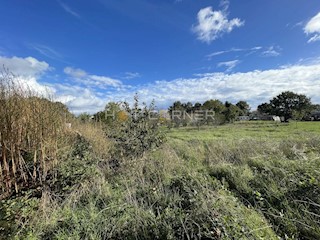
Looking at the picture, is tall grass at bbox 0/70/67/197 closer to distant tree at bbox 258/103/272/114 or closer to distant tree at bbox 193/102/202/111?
distant tree at bbox 193/102/202/111

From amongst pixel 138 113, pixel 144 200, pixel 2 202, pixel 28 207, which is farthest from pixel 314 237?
pixel 138 113

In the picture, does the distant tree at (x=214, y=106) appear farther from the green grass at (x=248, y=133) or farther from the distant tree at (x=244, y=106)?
the distant tree at (x=244, y=106)

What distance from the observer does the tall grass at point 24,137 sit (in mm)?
3793

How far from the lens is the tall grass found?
3.79 metres

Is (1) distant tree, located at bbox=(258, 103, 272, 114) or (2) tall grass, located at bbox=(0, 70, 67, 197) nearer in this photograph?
(2) tall grass, located at bbox=(0, 70, 67, 197)

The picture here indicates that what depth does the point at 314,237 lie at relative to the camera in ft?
9.05

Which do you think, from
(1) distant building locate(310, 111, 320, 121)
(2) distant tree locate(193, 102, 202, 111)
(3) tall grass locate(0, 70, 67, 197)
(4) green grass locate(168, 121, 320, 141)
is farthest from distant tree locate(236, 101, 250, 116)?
(3) tall grass locate(0, 70, 67, 197)

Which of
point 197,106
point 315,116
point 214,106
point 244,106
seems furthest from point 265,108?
point 214,106

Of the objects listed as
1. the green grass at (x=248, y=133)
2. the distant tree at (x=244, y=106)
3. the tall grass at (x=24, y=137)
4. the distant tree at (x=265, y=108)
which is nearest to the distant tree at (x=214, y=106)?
the distant tree at (x=265, y=108)

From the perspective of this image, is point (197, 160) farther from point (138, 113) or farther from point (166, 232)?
point (166, 232)

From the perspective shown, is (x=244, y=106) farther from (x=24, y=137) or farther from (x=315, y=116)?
(x=24, y=137)

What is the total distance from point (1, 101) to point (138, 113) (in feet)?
14.1

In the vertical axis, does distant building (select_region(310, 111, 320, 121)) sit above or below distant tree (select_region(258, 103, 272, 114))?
below

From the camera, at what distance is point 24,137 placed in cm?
405
